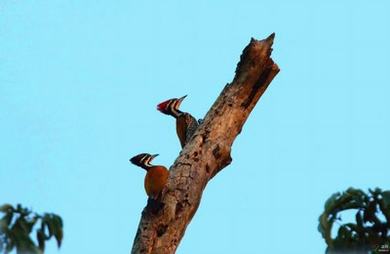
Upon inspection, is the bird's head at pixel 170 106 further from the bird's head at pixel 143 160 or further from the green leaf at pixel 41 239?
the green leaf at pixel 41 239

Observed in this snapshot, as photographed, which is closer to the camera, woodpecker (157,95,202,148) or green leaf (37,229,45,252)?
green leaf (37,229,45,252)

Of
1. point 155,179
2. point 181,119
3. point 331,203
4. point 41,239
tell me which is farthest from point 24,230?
point 181,119

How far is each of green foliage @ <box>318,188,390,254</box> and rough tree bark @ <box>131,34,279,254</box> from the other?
3238 mm

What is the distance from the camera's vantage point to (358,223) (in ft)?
7.70

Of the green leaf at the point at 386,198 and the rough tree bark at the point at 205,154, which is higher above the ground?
the rough tree bark at the point at 205,154

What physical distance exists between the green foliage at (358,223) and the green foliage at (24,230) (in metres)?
0.87

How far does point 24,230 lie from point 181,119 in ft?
19.4

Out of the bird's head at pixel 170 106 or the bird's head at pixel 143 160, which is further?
the bird's head at pixel 170 106

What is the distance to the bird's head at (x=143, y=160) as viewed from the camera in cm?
605

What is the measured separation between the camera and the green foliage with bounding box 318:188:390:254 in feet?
7.20

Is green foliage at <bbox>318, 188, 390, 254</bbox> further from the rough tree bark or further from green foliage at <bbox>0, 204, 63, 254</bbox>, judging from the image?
the rough tree bark

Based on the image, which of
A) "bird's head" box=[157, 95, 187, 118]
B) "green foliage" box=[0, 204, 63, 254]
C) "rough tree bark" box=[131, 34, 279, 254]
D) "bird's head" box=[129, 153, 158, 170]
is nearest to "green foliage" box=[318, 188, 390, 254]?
"green foliage" box=[0, 204, 63, 254]

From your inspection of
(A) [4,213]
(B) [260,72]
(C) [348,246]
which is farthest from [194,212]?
(A) [4,213]

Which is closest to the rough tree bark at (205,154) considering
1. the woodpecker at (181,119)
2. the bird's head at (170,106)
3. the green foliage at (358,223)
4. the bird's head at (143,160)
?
the bird's head at (143,160)
